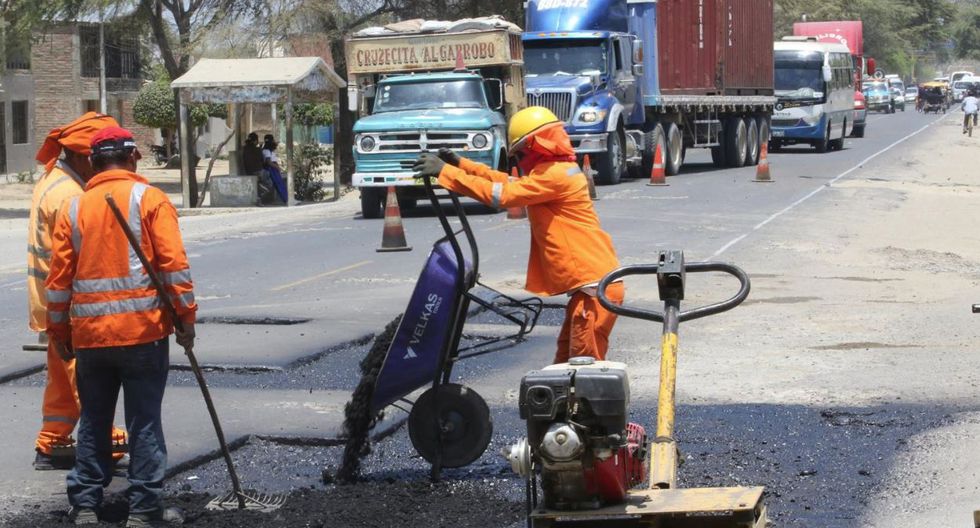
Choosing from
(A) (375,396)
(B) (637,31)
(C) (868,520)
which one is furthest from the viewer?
(B) (637,31)

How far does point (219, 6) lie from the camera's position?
3494 centimetres

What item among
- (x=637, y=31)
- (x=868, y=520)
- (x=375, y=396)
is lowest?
(x=868, y=520)

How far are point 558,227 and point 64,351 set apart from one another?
2.27 m

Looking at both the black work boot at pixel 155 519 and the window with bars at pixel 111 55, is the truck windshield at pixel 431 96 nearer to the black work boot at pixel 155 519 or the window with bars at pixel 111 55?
the black work boot at pixel 155 519

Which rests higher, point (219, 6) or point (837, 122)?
point (219, 6)

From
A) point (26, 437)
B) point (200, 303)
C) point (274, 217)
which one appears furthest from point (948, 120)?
point (26, 437)

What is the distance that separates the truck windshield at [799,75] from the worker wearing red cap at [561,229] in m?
35.6

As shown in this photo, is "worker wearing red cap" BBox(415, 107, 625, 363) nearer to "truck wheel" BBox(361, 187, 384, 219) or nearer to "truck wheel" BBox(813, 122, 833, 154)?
"truck wheel" BBox(361, 187, 384, 219)

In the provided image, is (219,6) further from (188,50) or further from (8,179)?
(8,179)

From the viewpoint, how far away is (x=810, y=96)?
135 feet

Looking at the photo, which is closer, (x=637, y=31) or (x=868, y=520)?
(x=868, y=520)

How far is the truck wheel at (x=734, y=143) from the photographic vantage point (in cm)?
3531

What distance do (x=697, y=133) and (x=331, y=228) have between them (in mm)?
14515

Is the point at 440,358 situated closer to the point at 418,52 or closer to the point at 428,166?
the point at 428,166
